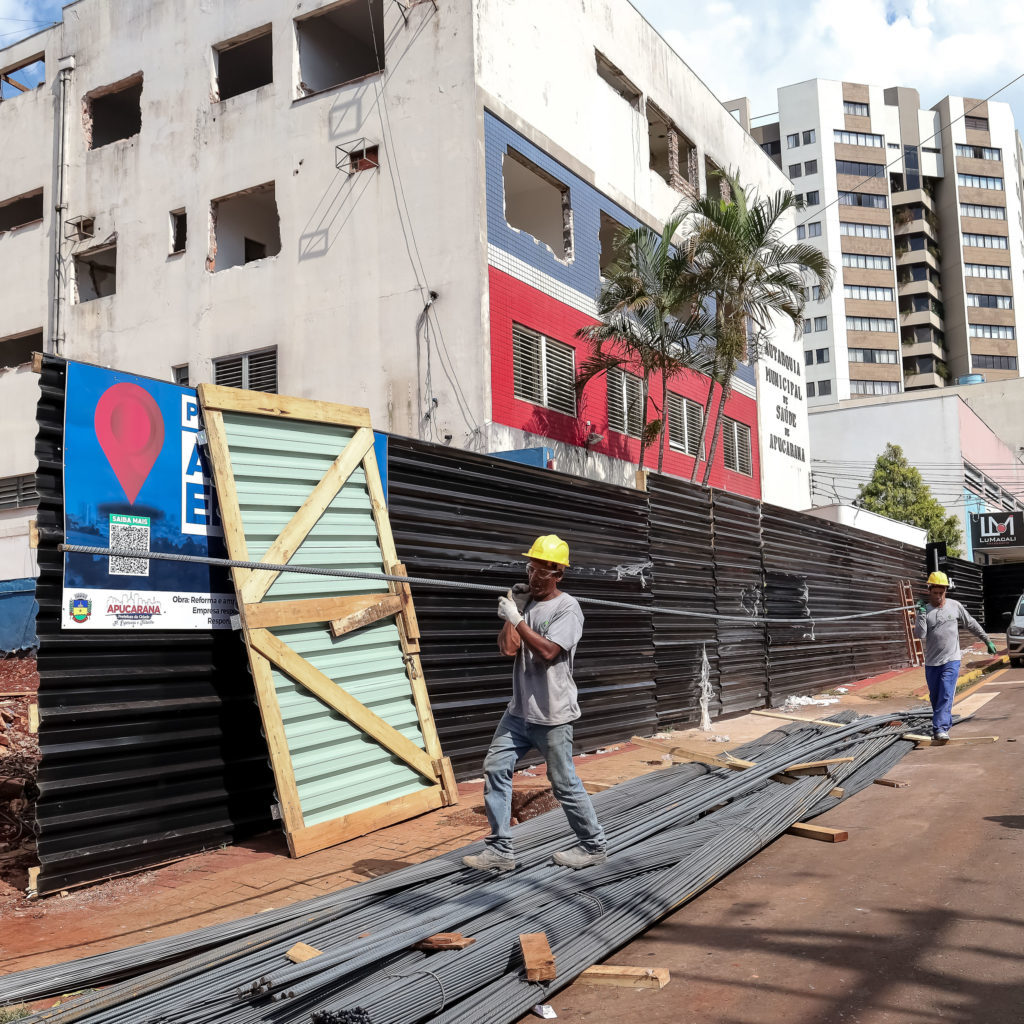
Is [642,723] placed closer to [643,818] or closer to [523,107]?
[643,818]

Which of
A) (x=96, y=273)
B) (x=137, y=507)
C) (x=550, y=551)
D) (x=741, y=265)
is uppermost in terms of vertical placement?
(x=96, y=273)

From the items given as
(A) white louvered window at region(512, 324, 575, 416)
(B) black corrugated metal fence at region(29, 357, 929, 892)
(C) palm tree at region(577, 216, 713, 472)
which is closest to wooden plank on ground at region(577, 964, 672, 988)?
(B) black corrugated metal fence at region(29, 357, 929, 892)

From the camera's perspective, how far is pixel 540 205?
20.5 metres

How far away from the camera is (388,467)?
8.18 metres

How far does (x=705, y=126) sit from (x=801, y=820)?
22.5 meters

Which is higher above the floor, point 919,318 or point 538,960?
point 919,318

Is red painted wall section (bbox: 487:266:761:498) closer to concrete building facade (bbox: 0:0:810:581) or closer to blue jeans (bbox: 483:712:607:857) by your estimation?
concrete building facade (bbox: 0:0:810:581)

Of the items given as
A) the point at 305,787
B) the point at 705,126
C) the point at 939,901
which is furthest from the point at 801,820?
the point at 705,126

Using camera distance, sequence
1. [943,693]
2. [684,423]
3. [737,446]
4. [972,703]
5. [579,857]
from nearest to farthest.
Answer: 1. [579,857]
2. [943,693]
3. [972,703]
4. [684,423]
5. [737,446]

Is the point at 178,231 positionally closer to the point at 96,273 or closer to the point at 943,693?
the point at 96,273

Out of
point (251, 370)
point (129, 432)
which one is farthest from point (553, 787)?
point (251, 370)

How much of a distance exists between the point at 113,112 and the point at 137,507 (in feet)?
65.3

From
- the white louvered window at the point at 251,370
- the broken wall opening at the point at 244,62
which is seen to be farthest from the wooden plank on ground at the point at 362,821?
the broken wall opening at the point at 244,62

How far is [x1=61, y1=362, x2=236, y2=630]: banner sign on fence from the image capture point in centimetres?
616
